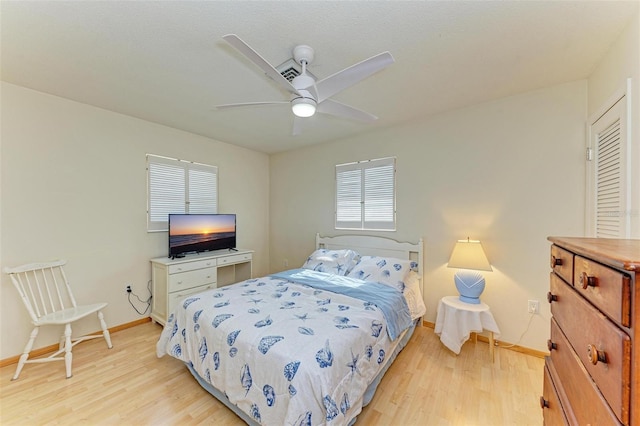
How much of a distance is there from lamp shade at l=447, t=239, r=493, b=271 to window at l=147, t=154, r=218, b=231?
11.3 ft

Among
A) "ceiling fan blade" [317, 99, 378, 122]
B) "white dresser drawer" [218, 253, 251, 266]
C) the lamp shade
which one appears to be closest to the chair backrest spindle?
"white dresser drawer" [218, 253, 251, 266]

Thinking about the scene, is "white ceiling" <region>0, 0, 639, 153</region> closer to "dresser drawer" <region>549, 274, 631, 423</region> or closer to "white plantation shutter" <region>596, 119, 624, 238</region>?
"white plantation shutter" <region>596, 119, 624, 238</region>

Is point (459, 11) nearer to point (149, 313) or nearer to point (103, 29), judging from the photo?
point (103, 29)

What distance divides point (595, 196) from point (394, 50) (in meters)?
2.07

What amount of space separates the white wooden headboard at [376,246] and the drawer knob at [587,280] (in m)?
2.32

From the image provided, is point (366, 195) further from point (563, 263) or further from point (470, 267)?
point (563, 263)

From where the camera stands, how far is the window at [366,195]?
11.4 ft

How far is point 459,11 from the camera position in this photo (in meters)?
1.51

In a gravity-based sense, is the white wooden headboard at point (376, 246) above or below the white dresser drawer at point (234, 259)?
above

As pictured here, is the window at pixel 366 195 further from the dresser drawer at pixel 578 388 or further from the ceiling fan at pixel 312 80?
the dresser drawer at pixel 578 388

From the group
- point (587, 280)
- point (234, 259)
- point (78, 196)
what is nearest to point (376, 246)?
point (234, 259)

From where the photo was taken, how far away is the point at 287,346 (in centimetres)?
153

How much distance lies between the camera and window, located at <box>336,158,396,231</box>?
3.47 metres

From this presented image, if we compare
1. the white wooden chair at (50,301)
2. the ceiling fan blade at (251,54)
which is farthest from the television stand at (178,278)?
the ceiling fan blade at (251,54)
